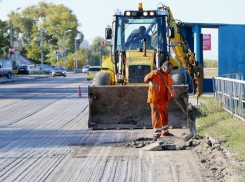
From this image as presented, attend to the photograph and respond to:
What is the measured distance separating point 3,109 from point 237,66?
11321 mm

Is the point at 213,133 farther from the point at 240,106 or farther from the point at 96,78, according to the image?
the point at 96,78

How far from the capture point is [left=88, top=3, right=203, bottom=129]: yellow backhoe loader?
→ 14641 millimetres

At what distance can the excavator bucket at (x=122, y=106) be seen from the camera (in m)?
14.6

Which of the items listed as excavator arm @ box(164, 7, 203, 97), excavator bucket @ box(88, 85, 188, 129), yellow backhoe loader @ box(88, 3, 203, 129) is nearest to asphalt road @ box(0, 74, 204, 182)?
excavator bucket @ box(88, 85, 188, 129)

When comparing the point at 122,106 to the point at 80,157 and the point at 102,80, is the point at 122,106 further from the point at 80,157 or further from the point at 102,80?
the point at 80,157

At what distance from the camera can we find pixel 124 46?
16281 millimetres

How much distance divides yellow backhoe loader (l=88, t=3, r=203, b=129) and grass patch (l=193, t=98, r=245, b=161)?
860mm

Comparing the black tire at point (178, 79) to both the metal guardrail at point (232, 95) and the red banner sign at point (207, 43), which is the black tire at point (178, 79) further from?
the red banner sign at point (207, 43)

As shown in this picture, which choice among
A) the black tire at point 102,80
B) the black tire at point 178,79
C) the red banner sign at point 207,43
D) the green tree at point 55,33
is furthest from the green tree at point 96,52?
the black tire at point 178,79

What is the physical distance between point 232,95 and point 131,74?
2.76 meters

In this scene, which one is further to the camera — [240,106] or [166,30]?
[166,30]

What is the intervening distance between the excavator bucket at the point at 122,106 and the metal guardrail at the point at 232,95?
140 centimetres

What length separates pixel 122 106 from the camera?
14.8m

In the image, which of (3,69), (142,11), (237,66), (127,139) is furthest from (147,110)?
(3,69)
